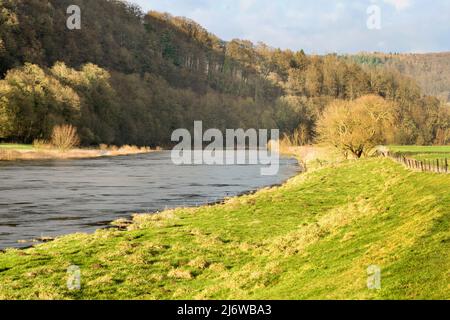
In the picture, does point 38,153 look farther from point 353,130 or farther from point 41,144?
point 353,130

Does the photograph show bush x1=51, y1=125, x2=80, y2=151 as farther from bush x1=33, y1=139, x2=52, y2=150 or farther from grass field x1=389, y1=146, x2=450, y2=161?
grass field x1=389, y1=146, x2=450, y2=161

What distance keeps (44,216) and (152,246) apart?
14.1m

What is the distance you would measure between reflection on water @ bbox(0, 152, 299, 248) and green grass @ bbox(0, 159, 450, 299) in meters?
4.80

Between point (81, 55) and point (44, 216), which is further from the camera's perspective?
point (81, 55)

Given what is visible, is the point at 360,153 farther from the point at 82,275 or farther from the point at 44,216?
the point at 82,275

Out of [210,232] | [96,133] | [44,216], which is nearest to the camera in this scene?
[210,232]

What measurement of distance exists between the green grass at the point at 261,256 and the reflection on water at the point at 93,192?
15.8ft

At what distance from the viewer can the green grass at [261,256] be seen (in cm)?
1688

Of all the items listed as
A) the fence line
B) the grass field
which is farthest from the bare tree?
the fence line

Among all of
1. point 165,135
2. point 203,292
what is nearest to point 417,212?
point 203,292

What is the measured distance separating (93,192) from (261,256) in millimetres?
31572

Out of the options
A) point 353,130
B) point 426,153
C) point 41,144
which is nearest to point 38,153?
point 41,144

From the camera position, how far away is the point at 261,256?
2433cm

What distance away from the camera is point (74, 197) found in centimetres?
4866
